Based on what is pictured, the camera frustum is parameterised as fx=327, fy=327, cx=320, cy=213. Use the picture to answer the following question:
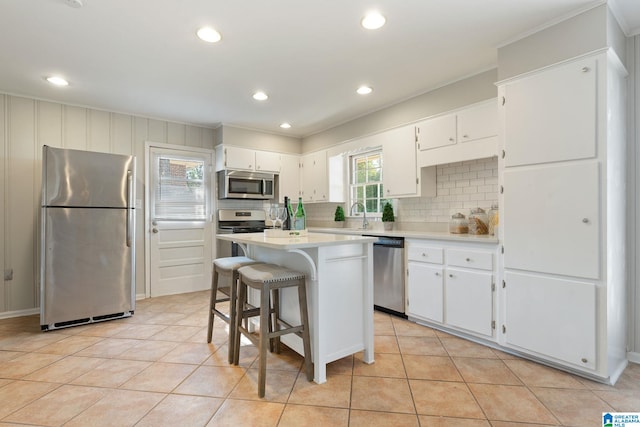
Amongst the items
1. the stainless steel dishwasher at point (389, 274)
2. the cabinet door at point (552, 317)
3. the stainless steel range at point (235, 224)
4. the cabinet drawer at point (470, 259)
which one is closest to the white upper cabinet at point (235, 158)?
the stainless steel range at point (235, 224)

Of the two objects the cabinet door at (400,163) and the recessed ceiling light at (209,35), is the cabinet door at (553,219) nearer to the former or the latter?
the cabinet door at (400,163)

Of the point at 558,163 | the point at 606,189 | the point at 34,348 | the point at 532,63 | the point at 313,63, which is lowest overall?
the point at 34,348

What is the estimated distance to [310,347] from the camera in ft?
6.98

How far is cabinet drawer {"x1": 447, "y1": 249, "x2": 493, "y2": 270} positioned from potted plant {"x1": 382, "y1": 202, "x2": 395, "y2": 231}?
1158 mm

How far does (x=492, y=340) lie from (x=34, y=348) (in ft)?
12.2

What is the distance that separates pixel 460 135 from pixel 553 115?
36.8 inches

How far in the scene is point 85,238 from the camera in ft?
10.7

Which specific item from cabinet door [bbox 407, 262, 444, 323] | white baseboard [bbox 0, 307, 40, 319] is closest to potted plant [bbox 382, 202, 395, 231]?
cabinet door [bbox 407, 262, 444, 323]

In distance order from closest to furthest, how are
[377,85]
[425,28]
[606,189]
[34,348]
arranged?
[606,189]
[425,28]
[34,348]
[377,85]

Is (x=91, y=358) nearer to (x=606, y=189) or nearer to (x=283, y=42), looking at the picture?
(x=283, y=42)

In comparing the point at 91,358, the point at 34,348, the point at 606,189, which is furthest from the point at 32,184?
the point at 606,189

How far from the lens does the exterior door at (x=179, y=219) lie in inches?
170

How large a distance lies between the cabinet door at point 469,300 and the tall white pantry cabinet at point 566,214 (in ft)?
0.50

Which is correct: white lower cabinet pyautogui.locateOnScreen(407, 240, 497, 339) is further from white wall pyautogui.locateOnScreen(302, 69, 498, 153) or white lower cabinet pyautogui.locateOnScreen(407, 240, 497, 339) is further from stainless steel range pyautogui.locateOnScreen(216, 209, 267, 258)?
stainless steel range pyautogui.locateOnScreen(216, 209, 267, 258)
